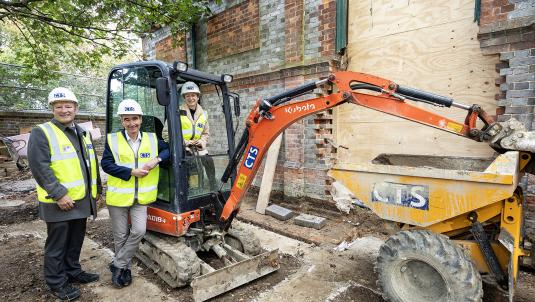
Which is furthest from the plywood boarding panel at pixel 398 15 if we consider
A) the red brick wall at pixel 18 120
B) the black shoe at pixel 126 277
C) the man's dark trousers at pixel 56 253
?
the red brick wall at pixel 18 120

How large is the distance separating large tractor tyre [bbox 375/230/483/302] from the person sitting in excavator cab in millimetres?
2157

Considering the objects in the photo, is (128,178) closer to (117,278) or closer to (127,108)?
(127,108)

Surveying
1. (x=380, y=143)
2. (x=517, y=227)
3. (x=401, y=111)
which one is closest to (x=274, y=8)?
(x=380, y=143)

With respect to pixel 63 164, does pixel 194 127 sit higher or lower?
higher

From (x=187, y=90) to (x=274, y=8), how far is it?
12.7 ft

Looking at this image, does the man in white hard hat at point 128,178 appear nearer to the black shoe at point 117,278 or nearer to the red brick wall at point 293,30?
the black shoe at point 117,278

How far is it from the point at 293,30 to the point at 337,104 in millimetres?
3840

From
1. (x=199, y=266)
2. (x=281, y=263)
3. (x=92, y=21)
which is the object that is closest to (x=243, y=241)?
(x=281, y=263)

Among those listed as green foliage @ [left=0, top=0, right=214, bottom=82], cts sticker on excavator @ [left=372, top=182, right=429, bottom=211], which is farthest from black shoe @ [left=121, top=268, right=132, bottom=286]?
green foliage @ [left=0, top=0, right=214, bottom=82]

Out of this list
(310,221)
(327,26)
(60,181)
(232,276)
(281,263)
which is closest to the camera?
(60,181)

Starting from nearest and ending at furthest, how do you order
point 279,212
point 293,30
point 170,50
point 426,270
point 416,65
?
1. point 426,270
2. point 416,65
3. point 279,212
4. point 293,30
5. point 170,50

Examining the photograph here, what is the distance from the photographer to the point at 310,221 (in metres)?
5.17

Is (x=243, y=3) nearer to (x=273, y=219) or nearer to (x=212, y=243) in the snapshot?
(x=273, y=219)

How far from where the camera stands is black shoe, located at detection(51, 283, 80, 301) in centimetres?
310
